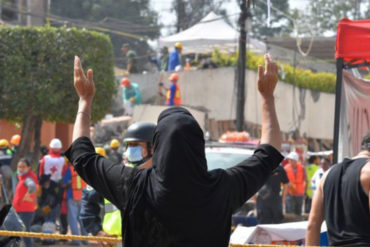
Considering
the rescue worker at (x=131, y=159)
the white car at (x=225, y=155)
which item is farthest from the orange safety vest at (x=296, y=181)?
the rescue worker at (x=131, y=159)

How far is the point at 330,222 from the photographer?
5734 mm

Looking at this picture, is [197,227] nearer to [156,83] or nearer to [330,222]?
[330,222]

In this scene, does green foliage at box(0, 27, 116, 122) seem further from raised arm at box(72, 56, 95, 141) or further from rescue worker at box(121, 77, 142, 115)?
raised arm at box(72, 56, 95, 141)

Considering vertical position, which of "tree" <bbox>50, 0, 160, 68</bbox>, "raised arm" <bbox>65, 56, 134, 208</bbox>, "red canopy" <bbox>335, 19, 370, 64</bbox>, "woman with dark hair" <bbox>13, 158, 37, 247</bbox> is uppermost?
"tree" <bbox>50, 0, 160, 68</bbox>

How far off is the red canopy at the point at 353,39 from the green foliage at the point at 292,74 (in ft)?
52.6

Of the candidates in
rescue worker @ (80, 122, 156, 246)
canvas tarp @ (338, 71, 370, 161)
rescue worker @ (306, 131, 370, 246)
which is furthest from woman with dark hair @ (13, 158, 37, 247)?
rescue worker @ (306, 131, 370, 246)

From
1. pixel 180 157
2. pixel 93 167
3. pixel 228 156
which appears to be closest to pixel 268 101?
pixel 180 157

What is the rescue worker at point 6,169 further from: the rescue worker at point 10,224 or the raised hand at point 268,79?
the raised hand at point 268,79

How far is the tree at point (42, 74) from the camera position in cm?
2048

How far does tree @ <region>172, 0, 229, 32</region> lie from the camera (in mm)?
39938

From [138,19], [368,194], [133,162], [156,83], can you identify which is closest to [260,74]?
[368,194]

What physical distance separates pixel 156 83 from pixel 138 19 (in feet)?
55.3

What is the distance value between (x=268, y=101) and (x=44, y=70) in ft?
55.8

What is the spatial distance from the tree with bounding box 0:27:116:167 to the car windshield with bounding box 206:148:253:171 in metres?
6.86
